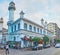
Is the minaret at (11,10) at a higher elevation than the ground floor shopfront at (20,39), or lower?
higher

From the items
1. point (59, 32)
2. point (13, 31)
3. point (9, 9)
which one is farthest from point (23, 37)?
point (59, 32)

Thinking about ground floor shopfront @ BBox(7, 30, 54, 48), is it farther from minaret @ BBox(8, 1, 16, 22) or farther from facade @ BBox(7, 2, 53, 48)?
minaret @ BBox(8, 1, 16, 22)

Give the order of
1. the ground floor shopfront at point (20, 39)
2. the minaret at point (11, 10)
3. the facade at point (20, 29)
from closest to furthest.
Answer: the ground floor shopfront at point (20, 39) → the facade at point (20, 29) → the minaret at point (11, 10)

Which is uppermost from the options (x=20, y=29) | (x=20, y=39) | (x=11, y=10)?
(x=11, y=10)

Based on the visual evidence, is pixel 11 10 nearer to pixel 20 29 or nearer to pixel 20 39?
pixel 20 29

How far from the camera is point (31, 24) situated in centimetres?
5381

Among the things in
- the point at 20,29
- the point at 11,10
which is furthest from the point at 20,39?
the point at 11,10

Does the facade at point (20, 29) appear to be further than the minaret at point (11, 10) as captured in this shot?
No

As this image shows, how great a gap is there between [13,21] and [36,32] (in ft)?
33.2

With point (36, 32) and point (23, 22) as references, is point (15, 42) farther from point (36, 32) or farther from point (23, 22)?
point (36, 32)

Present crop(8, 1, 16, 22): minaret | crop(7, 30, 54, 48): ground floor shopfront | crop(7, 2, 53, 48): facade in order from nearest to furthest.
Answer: crop(7, 30, 54, 48): ground floor shopfront → crop(7, 2, 53, 48): facade → crop(8, 1, 16, 22): minaret

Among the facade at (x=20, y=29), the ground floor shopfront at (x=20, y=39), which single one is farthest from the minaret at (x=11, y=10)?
the ground floor shopfront at (x=20, y=39)

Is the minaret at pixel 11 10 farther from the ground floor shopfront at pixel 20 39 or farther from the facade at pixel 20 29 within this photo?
the ground floor shopfront at pixel 20 39

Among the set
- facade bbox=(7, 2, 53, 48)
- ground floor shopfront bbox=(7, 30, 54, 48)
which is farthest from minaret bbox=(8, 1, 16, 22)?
ground floor shopfront bbox=(7, 30, 54, 48)
